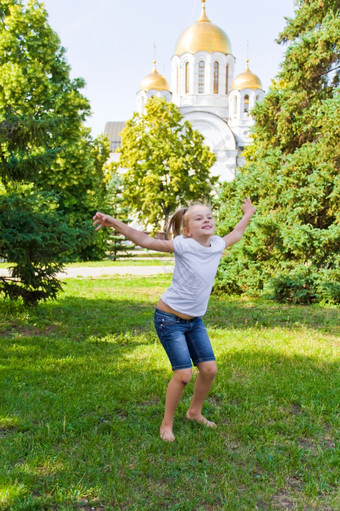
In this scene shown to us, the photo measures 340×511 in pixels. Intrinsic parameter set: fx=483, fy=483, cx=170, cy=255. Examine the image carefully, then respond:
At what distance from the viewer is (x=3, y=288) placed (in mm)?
7074

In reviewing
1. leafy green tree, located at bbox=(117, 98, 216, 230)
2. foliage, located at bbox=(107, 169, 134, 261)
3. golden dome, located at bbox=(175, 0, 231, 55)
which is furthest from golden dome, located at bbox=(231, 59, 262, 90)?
foliage, located at bbox=(107, 169, 134, 261)

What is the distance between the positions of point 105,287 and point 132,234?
9.01 m

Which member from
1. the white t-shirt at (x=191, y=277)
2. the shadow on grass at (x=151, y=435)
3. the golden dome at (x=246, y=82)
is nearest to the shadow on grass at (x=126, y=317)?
the shadow on grass at (x=151, y=435)

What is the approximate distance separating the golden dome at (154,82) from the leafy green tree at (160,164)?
22.4 meters

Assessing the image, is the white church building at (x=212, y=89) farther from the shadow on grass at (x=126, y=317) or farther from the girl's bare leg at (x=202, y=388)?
the girl's bare leg at (x=202, y=388)

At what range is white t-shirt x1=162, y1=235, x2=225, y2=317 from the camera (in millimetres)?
3379

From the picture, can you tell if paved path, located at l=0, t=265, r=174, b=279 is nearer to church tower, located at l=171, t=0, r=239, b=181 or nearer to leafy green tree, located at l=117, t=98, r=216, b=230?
leafy green tree, located at l=117, t=98, r=216, b=230

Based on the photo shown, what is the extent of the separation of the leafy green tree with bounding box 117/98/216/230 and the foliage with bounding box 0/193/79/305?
26018 millimetres

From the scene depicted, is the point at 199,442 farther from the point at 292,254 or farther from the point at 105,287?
the point at 105,287

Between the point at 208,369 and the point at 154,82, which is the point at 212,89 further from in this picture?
the point at 208,369

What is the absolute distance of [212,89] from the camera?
5625 cm

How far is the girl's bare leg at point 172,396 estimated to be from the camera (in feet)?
11.0

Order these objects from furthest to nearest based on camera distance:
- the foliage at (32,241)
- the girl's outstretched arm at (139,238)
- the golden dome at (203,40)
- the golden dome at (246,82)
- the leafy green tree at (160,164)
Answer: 1. the golden dome at (246,82)
2. the golden dome at (203,40)
3. the leafy green tree at (160,164)
4. the foliage at (32,241)
5. the girl's outstretched arm at (139,238)

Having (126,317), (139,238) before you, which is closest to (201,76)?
(126,317)
